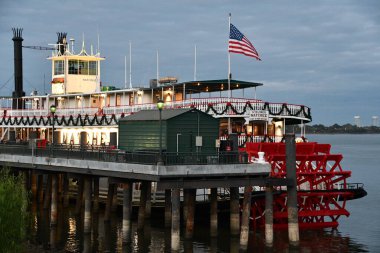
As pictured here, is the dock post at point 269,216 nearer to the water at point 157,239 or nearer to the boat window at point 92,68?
the water at point 157,239

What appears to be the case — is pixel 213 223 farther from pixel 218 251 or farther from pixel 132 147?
pixel 132 147

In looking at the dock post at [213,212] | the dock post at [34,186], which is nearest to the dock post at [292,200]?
the dock post at [213,212]

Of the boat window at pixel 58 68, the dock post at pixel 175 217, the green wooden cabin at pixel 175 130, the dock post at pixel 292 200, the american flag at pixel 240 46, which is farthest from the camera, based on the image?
the boat window at pixel 58 68

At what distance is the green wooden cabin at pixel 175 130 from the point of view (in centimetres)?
3881

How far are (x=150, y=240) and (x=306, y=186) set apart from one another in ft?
39.0

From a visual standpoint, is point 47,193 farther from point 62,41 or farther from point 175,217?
point 62,41

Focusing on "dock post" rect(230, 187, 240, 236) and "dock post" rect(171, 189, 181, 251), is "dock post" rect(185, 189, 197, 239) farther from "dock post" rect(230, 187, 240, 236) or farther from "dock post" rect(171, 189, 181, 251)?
"dock post" rect(171, 189, 181, 251)

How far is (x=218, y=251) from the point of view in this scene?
1545 inches

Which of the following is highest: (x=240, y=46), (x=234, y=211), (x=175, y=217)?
(x=240, y=46)

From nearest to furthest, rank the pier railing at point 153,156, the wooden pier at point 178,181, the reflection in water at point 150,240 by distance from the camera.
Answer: the wooden pier at point 178,181
the pier railing at point 153,156
the reflection in water at point 150,240

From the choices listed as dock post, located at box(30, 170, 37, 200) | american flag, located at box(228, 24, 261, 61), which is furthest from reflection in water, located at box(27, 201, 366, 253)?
american flag, located at box(228, 24, 261, 61)

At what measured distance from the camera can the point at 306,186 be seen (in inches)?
1858

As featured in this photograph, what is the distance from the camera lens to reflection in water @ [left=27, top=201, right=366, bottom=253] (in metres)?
39.9

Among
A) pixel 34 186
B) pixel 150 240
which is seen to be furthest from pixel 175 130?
pixel 34 186
